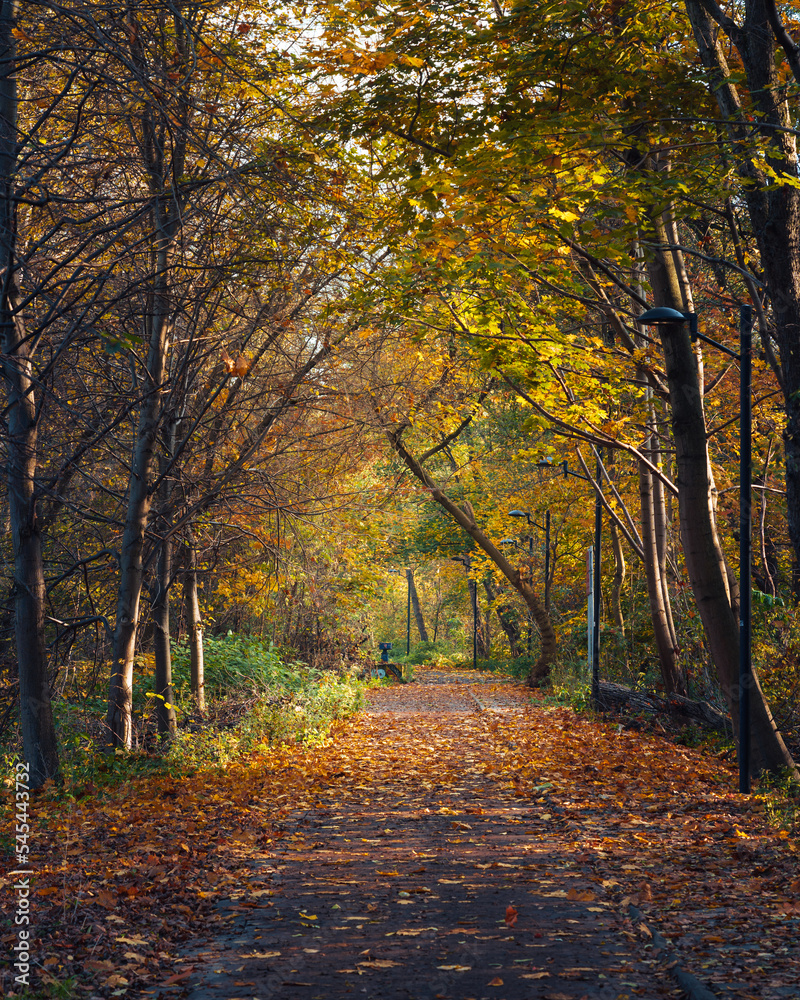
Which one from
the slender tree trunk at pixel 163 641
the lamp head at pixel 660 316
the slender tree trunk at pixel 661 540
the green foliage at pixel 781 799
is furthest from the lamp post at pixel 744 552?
the slender tree trunk at pixel 163 641

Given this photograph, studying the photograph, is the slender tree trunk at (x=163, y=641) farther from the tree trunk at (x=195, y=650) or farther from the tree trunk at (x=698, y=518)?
the tree trunk at (x=698, y=518)

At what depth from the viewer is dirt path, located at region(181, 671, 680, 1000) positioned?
437cm

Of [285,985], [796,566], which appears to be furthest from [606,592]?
[285,985]

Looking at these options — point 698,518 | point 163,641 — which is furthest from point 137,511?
point 698,518

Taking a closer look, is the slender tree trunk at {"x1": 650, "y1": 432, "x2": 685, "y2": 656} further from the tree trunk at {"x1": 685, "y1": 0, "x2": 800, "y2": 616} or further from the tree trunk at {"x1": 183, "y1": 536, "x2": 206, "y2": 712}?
the tree trunk at {"x1": 183, "y1": 536, "x2": 206, "y2": 712}

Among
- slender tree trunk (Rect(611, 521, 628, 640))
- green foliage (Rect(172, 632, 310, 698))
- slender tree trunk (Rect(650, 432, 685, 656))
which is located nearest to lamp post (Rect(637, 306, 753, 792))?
slender tree trunk (Rect(650, 432, 685, 656))

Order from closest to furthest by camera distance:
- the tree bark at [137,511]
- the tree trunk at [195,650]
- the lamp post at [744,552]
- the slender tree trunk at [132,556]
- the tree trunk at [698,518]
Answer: the lamp post at [744,552]
the tree trunk at [698,518]
the tree bark at [137,511]
the slender tree trunk at [132,556]
the tree trunk at [195,650]

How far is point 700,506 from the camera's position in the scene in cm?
1005

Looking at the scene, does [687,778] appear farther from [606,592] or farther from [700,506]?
[606,592]

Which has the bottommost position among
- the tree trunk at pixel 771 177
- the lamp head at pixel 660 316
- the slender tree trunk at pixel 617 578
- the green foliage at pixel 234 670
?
the green foliage at pixel 234 670

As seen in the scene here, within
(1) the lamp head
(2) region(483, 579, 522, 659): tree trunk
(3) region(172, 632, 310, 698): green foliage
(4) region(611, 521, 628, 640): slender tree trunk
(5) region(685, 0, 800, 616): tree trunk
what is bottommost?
(2) region(483, 579, 522, 659): tree trunk

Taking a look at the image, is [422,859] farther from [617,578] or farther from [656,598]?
[617,578]

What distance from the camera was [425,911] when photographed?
5559 mm

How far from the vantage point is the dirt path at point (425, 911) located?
437 centimetres
